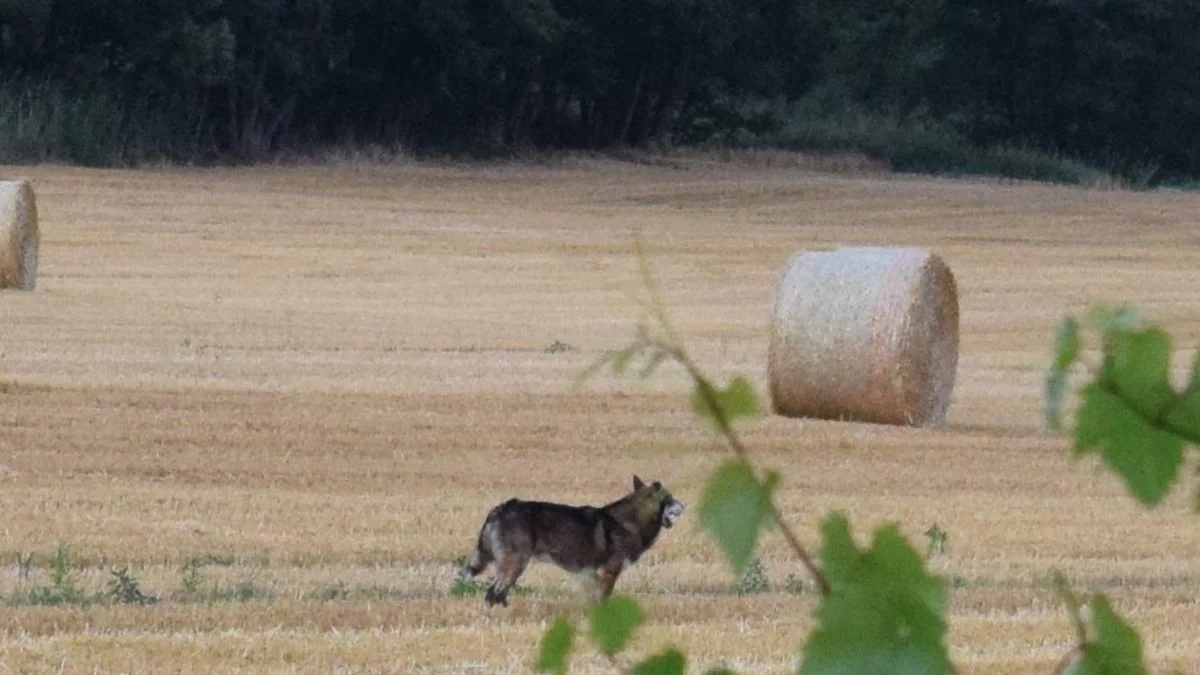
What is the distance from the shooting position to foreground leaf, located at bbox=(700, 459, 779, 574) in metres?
1.01

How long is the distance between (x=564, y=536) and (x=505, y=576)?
24 centimetres

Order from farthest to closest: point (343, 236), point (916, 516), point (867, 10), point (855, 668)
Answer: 1. point (867, 10)
2. point (343, 236)
3. point (916, 516)
4. point (855, 668)

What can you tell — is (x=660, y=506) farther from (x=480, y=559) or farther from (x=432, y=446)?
(x=432, y=446)

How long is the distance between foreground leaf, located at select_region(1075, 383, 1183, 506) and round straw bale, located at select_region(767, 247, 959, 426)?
46.4 feet

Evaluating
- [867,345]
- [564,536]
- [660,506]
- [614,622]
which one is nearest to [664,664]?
[614,622]

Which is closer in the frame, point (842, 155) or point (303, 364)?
point (303, 364)

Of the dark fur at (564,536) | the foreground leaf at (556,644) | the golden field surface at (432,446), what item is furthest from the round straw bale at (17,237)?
the foreground leaf at (556,644)

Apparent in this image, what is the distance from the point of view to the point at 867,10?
62250 mm

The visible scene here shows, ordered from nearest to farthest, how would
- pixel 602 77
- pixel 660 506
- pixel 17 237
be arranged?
pixel 660 506
pixel 17 237
pixel 602 77

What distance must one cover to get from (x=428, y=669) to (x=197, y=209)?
27.2 m

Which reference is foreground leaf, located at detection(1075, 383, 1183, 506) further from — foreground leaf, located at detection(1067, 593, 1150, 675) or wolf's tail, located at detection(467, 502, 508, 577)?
wolf's tail, located at detection(467, 502, 508, 577)

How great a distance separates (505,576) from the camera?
282 inches

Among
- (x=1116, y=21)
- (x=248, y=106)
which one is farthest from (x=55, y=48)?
(x=1116, y=21)

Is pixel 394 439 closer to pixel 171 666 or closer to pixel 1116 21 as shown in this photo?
pixel 171 666
